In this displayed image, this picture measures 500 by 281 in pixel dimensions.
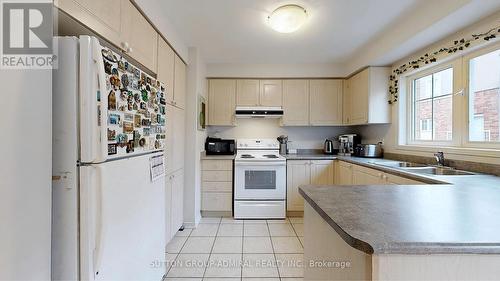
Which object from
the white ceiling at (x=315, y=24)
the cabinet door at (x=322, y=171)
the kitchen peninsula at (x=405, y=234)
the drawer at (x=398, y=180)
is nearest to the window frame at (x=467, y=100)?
the white ceiling at (x=315, y=24)

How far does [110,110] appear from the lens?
1.05m

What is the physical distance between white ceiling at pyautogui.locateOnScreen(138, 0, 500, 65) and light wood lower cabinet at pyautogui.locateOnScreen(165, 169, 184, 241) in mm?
1579

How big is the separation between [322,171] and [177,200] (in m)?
2.06

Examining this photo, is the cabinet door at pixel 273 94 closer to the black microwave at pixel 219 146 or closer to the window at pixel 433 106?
the black microwave at pixel 219 146

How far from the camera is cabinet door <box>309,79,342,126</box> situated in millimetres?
3889

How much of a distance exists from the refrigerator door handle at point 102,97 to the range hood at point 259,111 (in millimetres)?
2840

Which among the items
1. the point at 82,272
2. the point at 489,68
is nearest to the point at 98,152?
the point at 82,272

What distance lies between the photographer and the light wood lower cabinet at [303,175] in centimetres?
352

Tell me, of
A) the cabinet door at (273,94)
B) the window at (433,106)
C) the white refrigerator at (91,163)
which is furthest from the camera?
the cabinet door at (273,94)

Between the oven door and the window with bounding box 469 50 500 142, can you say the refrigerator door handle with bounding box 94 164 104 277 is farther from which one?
the window with bounding box 469 50 500 142

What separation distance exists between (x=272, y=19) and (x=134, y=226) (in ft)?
6.47

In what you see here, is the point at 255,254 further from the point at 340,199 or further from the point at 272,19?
the point at 272,19

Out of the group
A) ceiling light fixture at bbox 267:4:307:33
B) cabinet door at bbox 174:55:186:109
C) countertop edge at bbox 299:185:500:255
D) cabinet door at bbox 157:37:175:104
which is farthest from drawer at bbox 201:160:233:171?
countertop edge at bbox 299:185:500:255

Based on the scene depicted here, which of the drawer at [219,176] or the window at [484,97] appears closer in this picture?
the window at [484,97]
